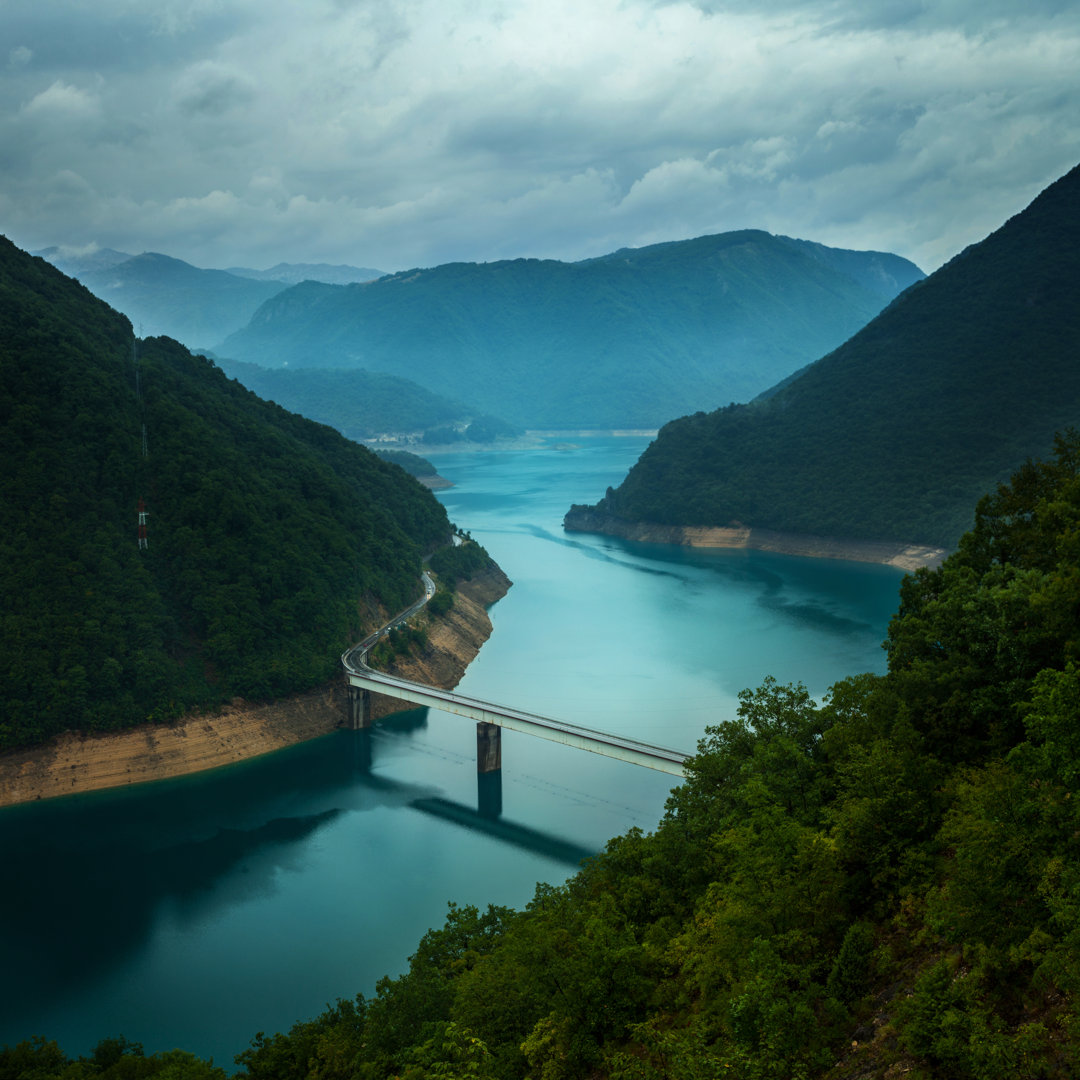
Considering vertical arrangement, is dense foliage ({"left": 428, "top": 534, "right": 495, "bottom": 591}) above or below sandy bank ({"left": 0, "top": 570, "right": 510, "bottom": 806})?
above

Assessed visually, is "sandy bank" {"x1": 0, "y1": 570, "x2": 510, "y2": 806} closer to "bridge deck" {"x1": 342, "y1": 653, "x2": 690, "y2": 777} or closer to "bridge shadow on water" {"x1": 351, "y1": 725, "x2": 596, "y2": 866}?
"bridge deck" {"x1": 342, "y1": 653, "x2": 690, "y2": 777}

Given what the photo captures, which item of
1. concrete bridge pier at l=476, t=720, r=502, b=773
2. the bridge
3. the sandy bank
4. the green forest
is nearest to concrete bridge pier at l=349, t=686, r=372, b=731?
the bridge

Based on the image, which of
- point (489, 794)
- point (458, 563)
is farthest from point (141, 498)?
point (458, 563)

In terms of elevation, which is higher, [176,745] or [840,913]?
[840,913]

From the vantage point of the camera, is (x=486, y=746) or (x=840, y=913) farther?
(x=486, y=746)

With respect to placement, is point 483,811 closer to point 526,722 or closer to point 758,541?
point 526,722

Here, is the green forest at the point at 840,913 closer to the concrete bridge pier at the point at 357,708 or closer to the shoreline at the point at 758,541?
the concrete bridge pier at the point at 357,708
